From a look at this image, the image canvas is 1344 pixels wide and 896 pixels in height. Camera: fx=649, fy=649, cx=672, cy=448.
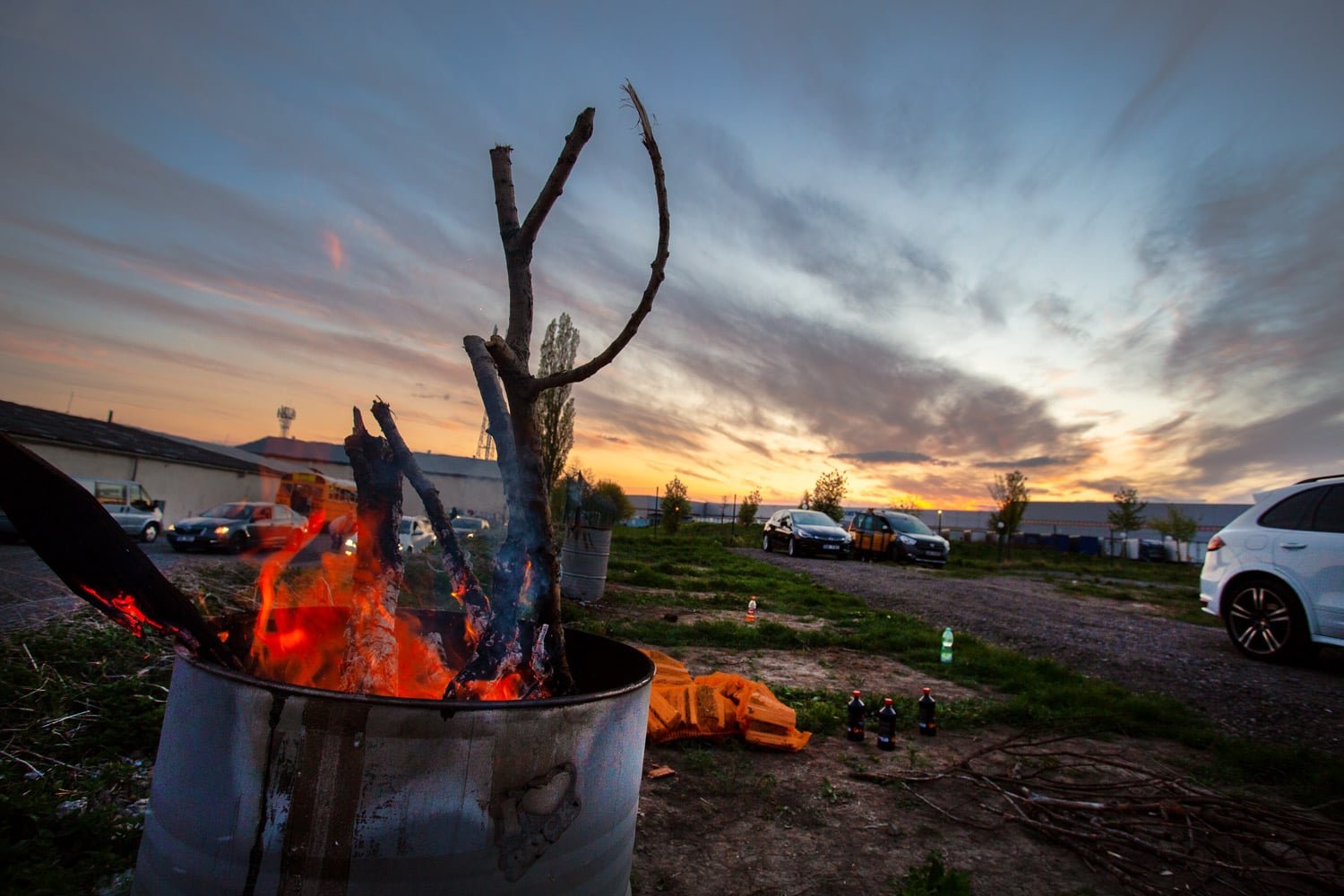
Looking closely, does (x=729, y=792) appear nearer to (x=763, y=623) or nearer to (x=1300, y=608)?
(x=763, y=623)

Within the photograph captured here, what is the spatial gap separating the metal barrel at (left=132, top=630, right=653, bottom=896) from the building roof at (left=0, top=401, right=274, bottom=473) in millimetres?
17553

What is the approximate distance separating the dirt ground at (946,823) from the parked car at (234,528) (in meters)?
14.1

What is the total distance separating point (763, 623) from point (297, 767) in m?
7.06

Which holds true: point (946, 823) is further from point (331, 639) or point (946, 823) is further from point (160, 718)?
point (160, 718)

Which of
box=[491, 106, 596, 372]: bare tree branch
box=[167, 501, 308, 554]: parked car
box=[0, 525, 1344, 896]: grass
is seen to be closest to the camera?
box=[491, 106, 596, 372]: bare tree branch

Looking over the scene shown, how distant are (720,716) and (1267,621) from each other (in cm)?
652

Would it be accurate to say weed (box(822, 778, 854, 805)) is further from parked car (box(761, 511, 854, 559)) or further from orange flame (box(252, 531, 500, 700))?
parked car (box(761, 511, 854, 559))

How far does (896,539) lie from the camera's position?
69.4 ft

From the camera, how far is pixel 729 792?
137 inches

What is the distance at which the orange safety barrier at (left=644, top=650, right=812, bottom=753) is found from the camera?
4090 millimetres

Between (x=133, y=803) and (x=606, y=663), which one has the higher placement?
(x=606, y=663)

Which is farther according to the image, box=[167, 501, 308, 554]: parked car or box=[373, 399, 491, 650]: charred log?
box=[167, 501, 308, 554]: parked car

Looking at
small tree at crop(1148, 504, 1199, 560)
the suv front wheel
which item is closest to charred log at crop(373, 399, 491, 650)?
the suv front wheel

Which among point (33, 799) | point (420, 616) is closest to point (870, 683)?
point (420, 616)
